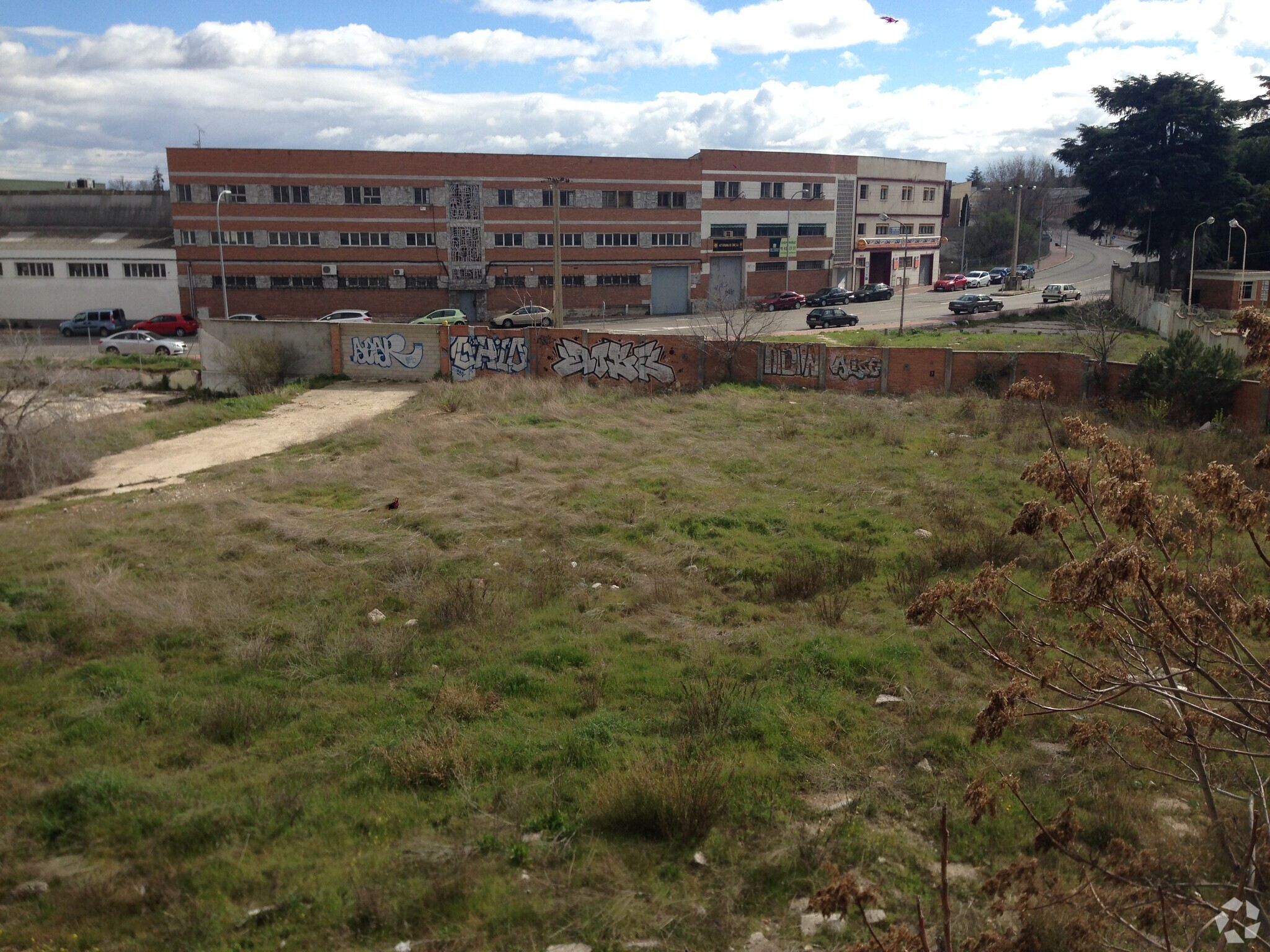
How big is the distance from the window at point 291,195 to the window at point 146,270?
715cm

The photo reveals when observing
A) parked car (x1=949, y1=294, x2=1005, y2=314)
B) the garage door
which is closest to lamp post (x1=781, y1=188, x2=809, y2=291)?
the garage door

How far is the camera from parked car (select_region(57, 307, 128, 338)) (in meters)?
44.5

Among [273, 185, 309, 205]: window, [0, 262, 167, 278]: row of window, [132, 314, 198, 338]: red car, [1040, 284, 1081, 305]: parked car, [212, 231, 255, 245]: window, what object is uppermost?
[273, 185, 309, 205]: window

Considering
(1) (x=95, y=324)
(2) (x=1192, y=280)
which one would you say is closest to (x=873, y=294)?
(2) (x=1192, y=280)

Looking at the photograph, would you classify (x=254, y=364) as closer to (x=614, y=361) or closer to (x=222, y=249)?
(x=614, y=361)

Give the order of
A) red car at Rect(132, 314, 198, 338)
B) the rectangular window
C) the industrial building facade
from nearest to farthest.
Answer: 1. red car at Rect(132, 314, 198, 338)
2. the industrial building facade
3. the rectangular window

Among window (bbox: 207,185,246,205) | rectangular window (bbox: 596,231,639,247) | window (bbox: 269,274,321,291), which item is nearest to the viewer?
window (bbox: 207,185,246,205)

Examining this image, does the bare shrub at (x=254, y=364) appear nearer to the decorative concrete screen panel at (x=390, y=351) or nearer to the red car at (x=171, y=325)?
the decorative concrete screen panel at (x=390, y=351)

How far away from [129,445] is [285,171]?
32.0 m

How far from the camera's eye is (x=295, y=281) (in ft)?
163

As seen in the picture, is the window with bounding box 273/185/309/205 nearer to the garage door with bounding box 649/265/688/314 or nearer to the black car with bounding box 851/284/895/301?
the garage door with bounding box 649/265/688/314

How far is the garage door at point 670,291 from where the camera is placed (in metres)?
56.0

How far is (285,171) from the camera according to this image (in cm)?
4878

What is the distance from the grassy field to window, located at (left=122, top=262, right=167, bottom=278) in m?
38.8
